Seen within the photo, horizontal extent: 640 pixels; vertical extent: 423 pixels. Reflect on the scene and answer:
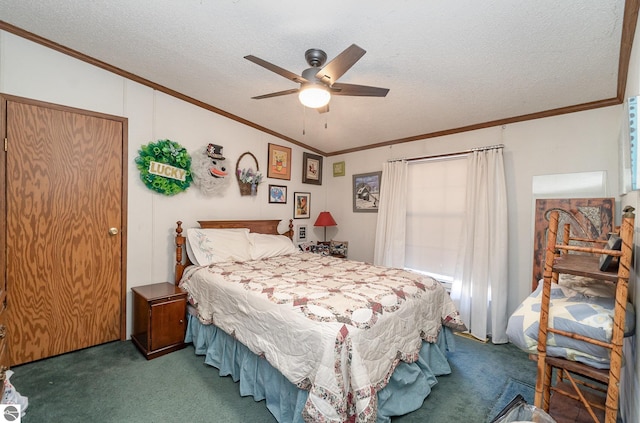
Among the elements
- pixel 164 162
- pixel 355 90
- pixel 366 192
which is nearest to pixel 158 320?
pixel 164 162

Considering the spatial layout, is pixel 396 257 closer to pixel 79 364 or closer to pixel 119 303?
pixel 119 303

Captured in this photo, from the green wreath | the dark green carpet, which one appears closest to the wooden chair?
the dark green carpet

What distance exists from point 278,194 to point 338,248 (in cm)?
121

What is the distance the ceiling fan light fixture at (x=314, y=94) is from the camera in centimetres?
183

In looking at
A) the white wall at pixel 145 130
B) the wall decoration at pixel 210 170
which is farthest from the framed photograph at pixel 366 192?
the wall decoration at pixel 210 170

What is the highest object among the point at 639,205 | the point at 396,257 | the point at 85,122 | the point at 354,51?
the point at 354,51

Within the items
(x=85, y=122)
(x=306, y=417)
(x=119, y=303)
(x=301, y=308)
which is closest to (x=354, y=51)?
(x=301, y=308)

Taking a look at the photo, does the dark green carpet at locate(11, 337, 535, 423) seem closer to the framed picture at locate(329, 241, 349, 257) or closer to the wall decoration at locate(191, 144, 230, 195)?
the wall decoration at locate(191, 144, 230, 195)

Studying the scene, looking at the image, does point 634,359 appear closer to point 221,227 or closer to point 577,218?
point 577,218

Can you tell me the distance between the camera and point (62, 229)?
7.79 feet

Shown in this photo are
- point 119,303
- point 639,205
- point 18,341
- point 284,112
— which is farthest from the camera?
point 284,112

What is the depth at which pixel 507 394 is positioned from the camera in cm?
198

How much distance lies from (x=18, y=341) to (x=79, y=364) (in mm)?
495

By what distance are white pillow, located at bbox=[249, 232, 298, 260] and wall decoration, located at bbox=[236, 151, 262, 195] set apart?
0.58 meters
